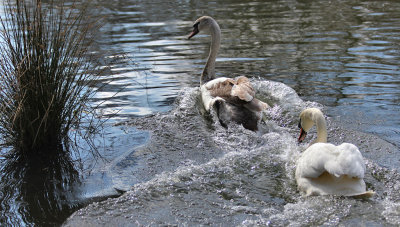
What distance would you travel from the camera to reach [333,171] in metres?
4.07

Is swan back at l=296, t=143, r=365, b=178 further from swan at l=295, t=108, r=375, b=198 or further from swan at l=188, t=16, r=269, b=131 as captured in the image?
swan at l=188, t=16, r=269, b=131

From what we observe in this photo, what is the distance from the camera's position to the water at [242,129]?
4.21m

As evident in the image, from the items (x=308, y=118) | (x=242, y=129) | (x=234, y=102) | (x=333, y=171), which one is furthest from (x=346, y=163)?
(x=234, y=102)

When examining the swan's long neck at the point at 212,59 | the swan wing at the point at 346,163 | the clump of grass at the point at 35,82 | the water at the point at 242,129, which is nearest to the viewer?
the swan wing at the point at 346,163

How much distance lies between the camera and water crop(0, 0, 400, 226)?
4.21m

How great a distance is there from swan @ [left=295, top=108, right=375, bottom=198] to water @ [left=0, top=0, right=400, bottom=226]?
10 cm

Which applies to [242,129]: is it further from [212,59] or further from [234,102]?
[212,59]

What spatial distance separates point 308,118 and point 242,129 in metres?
1.23

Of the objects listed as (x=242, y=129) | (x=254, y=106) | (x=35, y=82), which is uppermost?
(x=35, y=82)

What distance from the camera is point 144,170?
5145 mm

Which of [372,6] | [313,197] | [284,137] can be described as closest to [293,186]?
[313,197]

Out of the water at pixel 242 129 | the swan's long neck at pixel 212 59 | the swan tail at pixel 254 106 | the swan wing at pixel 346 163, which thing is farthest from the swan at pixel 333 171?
the swan's long neck at pixel 212 59

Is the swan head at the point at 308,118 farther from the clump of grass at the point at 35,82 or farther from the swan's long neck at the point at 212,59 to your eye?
the swan's long neck at the point at 212,59

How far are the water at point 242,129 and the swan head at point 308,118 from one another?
0.19 meters
